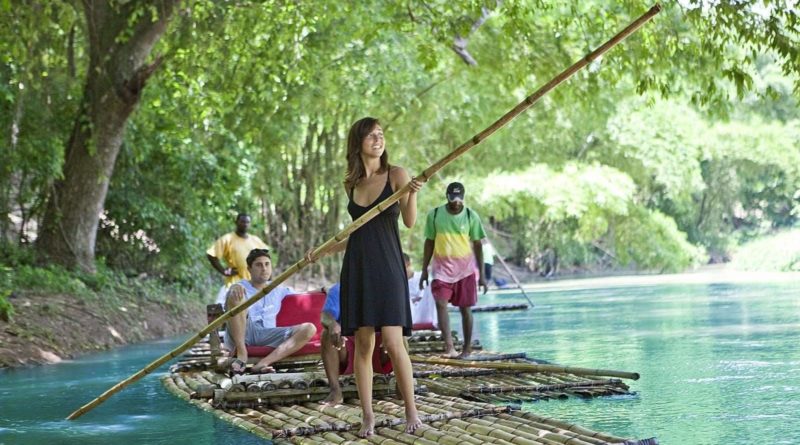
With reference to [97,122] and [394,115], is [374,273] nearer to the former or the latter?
[97,122]

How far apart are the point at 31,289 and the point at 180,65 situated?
4.12 m

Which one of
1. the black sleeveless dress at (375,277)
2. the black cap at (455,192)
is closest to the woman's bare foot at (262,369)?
the black cap at (455,192)

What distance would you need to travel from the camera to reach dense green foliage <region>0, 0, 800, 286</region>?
14.7 metres

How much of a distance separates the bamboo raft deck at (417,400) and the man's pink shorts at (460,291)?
1.70ft

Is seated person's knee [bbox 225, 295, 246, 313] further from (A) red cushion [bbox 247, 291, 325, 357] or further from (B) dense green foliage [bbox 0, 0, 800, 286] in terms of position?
(B) dense green foliage [bbox 0, 0, 800, 286]

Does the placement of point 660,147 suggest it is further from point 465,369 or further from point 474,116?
point 465,369

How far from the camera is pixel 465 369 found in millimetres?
10141

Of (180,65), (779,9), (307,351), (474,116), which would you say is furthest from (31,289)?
(474,116)

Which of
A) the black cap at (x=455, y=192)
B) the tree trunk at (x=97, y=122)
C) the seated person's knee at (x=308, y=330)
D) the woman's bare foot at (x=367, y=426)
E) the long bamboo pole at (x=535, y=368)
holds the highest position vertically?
the tree trunk at (x=97, y=122)

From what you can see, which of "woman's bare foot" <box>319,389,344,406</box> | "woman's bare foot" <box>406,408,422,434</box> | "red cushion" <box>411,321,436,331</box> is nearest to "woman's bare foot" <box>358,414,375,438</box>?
"woman's bare foot" <box>406,408,422,434</box>

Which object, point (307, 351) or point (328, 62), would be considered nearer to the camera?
point (307, 351)

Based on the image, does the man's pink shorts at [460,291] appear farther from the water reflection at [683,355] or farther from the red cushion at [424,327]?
the red cushion at [424,327]

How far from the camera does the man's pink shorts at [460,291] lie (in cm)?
1183

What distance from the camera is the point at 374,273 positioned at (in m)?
7.07
